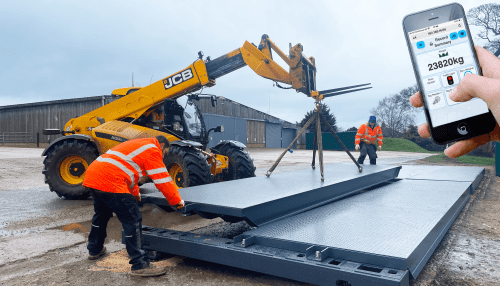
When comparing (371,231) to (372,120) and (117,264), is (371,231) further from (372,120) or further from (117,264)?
(372,120)

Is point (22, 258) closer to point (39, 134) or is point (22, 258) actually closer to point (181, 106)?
point (181, 106)

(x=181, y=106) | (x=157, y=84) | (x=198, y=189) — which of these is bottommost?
(x=198, y=189)

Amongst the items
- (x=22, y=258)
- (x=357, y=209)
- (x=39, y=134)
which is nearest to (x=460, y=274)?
(x=357, y=209)

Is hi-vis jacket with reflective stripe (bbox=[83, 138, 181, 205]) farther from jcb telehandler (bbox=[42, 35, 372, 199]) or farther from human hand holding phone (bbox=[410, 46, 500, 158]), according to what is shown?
jcb telehandler (bbox=[42, 35, 372, 199])

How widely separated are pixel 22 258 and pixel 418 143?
40.7m

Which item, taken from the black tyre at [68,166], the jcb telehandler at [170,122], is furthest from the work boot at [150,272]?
the black tyre at [68,166]

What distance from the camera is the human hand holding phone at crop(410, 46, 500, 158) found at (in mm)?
949

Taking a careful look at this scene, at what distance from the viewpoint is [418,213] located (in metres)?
3.55

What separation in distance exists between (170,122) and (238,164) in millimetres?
1694

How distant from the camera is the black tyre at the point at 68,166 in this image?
6.71 metres

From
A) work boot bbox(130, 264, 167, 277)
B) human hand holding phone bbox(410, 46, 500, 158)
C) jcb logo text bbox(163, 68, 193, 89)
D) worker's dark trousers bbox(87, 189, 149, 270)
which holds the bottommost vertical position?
work boot bbox(130, 264, 167, 277)

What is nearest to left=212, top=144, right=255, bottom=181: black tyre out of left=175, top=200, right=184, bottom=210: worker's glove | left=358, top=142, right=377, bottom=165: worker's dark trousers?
left=358, top=142, right=377, bottom=165: worker's dark trousers

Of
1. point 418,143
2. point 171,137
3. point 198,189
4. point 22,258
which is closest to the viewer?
point 22,258

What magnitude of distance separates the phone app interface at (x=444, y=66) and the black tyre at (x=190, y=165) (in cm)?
473
